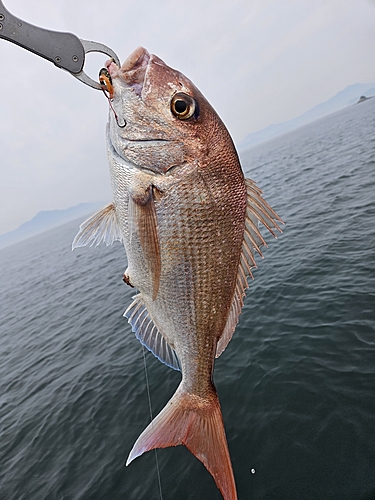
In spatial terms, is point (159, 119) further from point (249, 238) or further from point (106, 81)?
point (249, 238)

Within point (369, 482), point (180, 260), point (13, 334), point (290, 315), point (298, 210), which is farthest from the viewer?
point (298, 210)

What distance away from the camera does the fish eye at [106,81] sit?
1846mm

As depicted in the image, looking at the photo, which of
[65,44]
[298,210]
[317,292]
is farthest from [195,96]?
[298,210]

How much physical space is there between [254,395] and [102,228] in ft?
16.4

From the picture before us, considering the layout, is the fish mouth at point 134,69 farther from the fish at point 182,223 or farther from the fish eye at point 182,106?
the fish eye at point 182,106

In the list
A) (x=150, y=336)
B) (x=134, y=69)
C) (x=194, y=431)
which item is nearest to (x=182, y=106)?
(x=134, y=69)

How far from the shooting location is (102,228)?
2.18m

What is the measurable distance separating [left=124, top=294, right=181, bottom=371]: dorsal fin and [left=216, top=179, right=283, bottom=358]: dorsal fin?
38cm

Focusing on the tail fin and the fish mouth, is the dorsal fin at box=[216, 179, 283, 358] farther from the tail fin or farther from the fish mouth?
the fish mouth

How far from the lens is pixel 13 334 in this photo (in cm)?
1491

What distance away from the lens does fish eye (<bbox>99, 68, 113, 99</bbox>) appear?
1846 millimetres

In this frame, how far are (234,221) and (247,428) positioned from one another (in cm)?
465

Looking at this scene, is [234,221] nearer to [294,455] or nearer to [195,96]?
[195,96]

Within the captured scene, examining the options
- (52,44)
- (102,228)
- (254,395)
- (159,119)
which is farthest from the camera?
(254,395)
